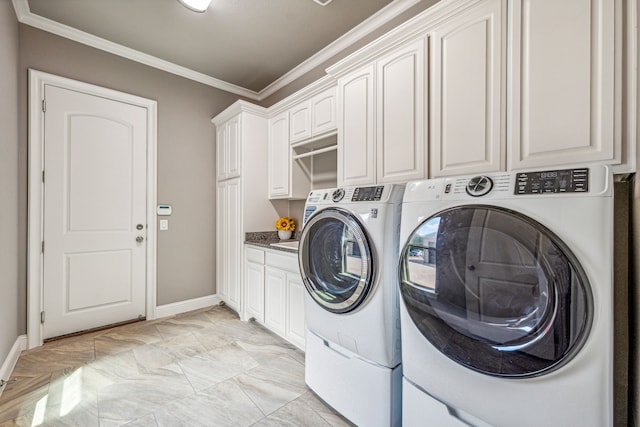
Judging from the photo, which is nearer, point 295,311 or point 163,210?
point 295,311

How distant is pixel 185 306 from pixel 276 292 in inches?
55.1

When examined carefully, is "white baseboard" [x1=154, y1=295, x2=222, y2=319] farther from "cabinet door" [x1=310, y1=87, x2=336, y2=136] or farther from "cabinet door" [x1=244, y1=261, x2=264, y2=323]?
"cabinet door" [x1=310, y1=87, x2=336, y2=136]

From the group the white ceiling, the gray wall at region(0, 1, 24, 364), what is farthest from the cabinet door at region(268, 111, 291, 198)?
the gray wall at region(0, 1, 24, 364)

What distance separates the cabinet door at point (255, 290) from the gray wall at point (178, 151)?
80 cm

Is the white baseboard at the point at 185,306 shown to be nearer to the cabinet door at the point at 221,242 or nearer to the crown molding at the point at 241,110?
the cabinet door at the point at 221,242

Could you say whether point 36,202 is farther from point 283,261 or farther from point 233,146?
point 283,261

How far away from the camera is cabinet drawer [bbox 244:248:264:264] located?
2.57m

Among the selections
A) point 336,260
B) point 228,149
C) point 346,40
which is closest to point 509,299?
point 336,260

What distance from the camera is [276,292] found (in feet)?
7.80

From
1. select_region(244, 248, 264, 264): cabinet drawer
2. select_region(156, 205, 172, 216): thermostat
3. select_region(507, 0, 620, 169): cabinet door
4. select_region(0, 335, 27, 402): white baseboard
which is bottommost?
select_region(0, 335, 27, 402): white baseboard

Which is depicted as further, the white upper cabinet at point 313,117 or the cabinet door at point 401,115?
the white upper cabinet at point 313,117

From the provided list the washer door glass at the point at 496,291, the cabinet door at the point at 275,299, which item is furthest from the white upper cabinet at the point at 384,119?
the cabinet door at the point at 275,299

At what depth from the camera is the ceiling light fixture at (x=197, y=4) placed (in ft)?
6.41

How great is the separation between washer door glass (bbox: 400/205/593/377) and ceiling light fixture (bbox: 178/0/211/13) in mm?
2210
